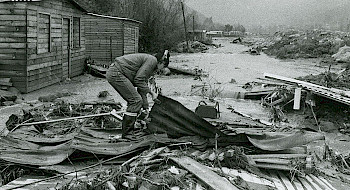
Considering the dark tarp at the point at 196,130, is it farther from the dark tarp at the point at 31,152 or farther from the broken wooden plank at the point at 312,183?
the dark tarp at the point at 31,152

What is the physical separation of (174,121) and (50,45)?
35.7 ft

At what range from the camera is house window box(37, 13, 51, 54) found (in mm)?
14617

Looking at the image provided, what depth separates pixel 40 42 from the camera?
14.7 m

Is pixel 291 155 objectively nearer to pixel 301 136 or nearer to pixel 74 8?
pixel 301 136

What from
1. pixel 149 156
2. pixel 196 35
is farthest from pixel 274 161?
pixel 196 35

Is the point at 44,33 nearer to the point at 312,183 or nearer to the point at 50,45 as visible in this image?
the point at 50,45

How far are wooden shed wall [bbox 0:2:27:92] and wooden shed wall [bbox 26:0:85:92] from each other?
199mm

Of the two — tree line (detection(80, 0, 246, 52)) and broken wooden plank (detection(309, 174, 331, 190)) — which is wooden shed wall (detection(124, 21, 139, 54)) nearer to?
tree line (detection(80, 0, 246, 52))

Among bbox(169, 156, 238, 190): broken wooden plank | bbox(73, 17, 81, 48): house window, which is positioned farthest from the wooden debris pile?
bbox(73, 17, 81, 48): house window

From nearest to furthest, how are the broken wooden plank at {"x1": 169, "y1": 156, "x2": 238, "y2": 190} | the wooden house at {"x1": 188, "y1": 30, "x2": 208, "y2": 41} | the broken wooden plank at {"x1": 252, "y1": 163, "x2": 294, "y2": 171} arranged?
1. the broken wooden plank at {"x1": 169, "y1": 156, "x2": 238, "y2": 190}
2. the broken wooden plank at {"x1": 252, "y1": 163, "x2": 294, "y2": 171}
3. the wooden house at {"x1": 188, "y1": 30, "x2": 208, "y2": 41}

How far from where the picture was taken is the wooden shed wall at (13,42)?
13.4m

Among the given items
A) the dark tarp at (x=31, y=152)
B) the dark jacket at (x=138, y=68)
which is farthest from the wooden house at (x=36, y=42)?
the dark tarp at (x=31, y=152)

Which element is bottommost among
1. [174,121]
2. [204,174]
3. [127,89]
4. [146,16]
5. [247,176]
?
[247,176]

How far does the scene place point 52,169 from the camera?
5.38 metres
